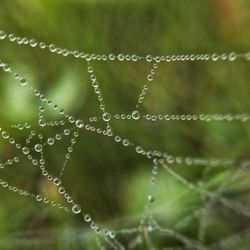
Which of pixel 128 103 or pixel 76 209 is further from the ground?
pixel 128 103

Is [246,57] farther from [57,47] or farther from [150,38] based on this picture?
[57,47]

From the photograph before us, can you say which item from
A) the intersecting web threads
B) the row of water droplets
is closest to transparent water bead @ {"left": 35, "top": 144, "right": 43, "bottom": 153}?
the intersecting web threads

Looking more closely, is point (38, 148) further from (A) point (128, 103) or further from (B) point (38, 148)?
(A) point (128, 103)

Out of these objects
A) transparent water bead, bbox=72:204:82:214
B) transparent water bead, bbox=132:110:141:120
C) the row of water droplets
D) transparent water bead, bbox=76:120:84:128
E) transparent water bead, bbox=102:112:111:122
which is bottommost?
transparent water bead, bbox=72:204:82:214

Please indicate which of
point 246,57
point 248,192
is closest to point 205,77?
point 246,57

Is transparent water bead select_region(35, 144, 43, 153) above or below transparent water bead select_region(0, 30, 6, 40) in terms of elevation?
below

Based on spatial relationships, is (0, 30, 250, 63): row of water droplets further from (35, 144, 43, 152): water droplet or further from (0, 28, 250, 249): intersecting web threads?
(35, 144, 43, 152): water droplet

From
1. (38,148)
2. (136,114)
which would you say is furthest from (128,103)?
(38,148)
